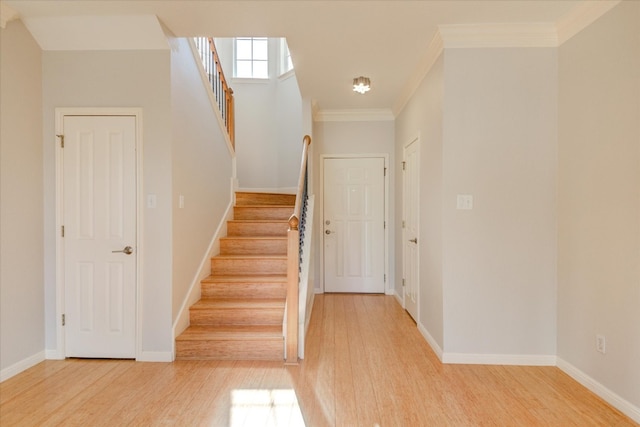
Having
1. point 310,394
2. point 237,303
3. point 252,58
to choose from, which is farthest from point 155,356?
point 252,58

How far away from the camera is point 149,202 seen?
2838 mm

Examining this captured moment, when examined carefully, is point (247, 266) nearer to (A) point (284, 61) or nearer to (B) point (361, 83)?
(B) point (361, 83)

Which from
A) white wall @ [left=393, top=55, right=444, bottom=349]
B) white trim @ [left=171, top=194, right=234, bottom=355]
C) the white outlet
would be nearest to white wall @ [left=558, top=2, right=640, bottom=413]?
the white outlet

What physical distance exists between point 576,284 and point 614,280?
0.33 m

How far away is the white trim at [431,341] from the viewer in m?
2.84

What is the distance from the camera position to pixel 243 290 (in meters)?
3.27

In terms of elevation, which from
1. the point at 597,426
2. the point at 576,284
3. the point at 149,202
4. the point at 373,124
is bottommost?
the point at 597,426

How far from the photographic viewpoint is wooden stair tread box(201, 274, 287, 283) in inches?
129

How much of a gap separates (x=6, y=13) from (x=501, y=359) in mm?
4562

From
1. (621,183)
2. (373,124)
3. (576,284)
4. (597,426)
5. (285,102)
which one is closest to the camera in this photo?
(597,426)

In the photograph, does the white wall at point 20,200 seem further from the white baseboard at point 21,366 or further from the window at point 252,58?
the window at point 252,58

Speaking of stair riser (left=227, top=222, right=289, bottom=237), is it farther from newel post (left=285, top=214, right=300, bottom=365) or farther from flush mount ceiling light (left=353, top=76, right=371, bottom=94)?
flush mount ceiling light (left=353, top=76, right=371, bottom=94)

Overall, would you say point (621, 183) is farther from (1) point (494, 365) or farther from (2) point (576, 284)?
(1) point (494, 365)

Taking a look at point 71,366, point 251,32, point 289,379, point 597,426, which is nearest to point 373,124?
point 251,32
